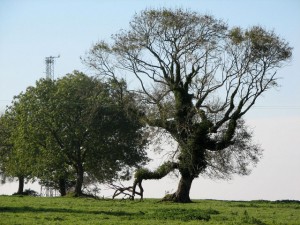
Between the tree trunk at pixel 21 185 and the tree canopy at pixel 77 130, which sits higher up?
the tree canopy at pixel 77 130

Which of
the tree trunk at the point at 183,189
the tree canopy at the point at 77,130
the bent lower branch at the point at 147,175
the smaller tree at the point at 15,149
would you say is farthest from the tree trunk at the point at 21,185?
the tree trunk at the point at 183,189

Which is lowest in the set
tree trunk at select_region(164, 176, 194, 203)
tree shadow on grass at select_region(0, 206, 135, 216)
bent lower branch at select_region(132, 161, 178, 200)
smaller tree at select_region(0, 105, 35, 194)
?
tree shadow on grass at select_region(0, 206, 135, 216)

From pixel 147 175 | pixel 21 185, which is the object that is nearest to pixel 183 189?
pixel 147 175

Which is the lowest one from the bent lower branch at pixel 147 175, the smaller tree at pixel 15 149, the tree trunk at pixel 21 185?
the bent lower branch at pixel 147 175

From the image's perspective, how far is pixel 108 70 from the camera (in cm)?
4922

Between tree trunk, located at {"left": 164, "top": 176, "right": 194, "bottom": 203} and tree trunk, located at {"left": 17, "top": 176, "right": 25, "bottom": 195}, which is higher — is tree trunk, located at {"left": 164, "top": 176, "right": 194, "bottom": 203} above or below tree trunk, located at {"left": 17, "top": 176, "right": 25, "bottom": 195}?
below

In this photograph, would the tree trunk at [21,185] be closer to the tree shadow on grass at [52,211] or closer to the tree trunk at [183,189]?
the tree trunk at [183,189]

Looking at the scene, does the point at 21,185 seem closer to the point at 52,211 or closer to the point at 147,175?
the point at 147,175

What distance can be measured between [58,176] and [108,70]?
16.6 meters

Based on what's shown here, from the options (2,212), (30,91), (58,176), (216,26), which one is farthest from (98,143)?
(2,212)

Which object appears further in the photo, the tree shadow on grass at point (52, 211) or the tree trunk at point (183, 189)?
the tree trunk at point (183, 189)

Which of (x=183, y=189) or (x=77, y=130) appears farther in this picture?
(x=77, y=130)

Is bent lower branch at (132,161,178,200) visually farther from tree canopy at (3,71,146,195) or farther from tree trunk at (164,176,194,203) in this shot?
tree canopy at (3,71,146,195)

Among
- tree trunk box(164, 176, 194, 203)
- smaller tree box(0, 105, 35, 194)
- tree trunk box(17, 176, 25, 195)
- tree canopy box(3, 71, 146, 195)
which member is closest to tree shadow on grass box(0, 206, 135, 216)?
tree trunk box(164, 176, 194, 203)
